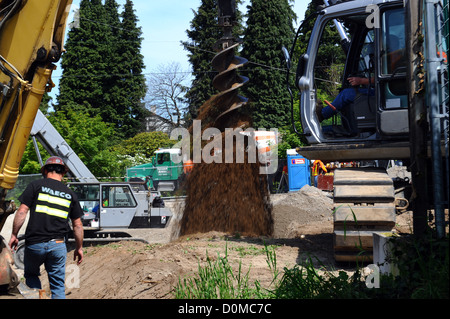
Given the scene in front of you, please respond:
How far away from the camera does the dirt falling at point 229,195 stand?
10.4 m

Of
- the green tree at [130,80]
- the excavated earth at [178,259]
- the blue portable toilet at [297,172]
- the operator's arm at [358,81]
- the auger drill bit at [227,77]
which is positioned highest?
the green tree at [130,80]

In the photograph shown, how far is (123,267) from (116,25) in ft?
157

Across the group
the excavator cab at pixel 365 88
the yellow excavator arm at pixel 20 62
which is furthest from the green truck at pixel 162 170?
the yellow excavator arm at pixel 20 62

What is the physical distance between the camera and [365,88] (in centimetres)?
796

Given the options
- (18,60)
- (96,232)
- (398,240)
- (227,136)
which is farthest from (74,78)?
(398,240)

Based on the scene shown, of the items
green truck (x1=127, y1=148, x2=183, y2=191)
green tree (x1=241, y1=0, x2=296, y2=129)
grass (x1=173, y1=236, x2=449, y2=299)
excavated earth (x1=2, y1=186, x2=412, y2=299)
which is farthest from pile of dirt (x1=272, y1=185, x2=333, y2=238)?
green tree (x1=241, y1=0, x2=296, y2=129)

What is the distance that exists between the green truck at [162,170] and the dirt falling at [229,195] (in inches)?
759

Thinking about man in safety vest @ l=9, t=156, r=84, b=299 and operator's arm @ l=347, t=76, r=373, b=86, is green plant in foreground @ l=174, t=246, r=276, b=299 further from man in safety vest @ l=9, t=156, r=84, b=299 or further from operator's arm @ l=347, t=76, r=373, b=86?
operator's arm @ l=347, t=76, r=373, b=86

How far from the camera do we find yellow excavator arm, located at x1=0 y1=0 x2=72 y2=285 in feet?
20.7

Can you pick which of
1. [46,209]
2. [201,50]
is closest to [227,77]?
[46,209]

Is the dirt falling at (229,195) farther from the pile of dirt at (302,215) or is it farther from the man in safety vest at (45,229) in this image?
the man in safety vest at (45,229)

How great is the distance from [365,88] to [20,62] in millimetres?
4562

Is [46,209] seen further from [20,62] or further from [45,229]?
[20,62]
